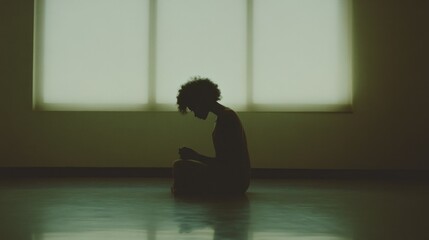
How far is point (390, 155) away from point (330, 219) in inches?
133

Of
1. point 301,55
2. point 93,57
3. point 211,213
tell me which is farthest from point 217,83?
point 211,213

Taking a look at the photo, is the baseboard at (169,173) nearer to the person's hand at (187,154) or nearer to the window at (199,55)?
the window at (199,55)

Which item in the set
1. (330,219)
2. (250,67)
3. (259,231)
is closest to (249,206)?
(330,219)

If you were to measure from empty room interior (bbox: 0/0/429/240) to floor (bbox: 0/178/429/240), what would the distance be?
44.3 inches

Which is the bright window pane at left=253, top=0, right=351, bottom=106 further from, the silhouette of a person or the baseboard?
the silhouette of a person

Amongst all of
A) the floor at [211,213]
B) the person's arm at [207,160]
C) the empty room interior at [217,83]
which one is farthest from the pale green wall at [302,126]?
the person's arm at [207,160]

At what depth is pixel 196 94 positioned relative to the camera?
12.0 ft

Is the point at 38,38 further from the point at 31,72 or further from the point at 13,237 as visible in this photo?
the point at 13,237

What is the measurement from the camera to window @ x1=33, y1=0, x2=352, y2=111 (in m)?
6.00

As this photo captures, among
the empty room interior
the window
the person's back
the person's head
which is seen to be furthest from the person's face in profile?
the window

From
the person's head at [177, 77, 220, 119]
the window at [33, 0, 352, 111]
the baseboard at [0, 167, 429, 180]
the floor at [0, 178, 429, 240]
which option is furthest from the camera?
the window at [33, 0, 352, 111]

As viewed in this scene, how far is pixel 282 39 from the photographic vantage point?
6020mm

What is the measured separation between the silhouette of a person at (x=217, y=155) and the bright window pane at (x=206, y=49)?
2215mm

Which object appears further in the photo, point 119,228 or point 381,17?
point 381,17
